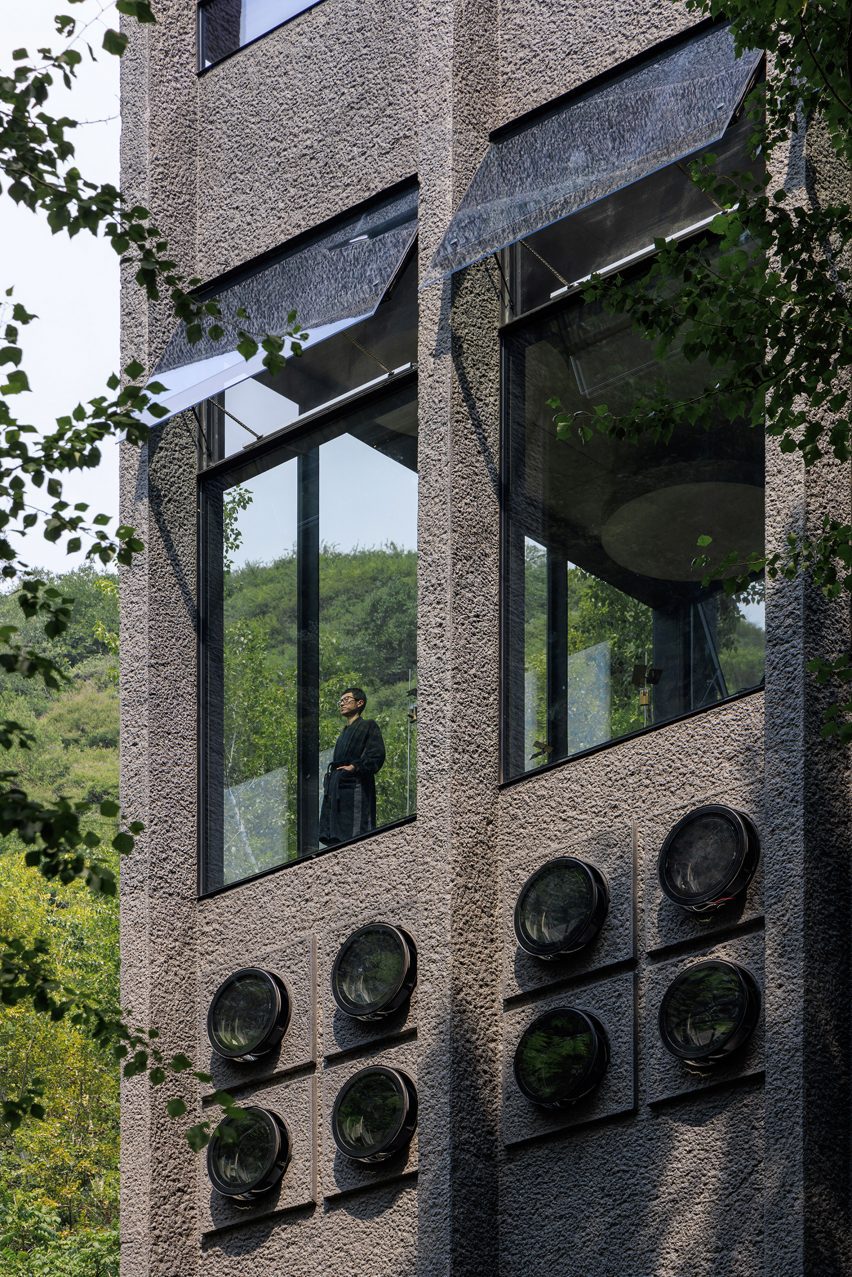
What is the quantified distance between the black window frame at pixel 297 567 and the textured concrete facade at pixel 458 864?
0.08 meters

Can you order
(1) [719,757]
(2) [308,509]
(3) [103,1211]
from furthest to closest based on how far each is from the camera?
(3) [103,1211] < (2) [308,509] < (1) [719,757]

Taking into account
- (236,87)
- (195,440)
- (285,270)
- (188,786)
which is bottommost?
(188,786)

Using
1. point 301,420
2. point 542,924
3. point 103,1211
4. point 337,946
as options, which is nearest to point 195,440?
point 301,420

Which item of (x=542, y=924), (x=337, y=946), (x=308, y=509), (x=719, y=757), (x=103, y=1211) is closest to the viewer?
(x=719, y=757)

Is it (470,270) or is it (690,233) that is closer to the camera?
(690,233)

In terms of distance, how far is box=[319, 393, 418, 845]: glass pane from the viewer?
12.4 meters

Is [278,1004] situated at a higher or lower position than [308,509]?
lower

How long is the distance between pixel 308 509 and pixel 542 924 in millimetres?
3677

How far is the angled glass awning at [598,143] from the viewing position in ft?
36.3

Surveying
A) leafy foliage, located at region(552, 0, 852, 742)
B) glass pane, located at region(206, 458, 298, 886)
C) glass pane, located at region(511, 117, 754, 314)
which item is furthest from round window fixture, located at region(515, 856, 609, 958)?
glass pane, located at region(511, 117, 754, 314)

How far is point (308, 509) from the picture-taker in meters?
13.4

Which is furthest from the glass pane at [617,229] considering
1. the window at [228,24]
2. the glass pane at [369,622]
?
the window at [228,24]

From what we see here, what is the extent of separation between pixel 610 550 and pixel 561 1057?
114 inches

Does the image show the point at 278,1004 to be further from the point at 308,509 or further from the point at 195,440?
the point at 195,440
